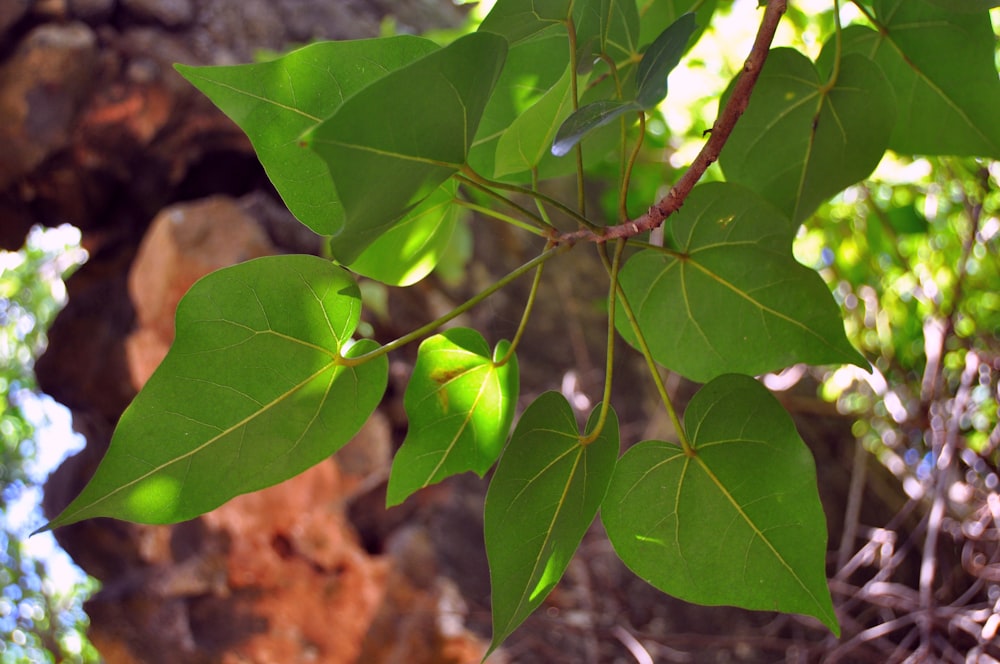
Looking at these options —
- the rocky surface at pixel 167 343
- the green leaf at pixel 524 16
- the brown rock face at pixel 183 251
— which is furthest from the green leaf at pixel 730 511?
the brown rock face at pixel 183 251

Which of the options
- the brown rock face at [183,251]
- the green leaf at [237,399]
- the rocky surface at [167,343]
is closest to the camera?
the green leaf at [237,399]

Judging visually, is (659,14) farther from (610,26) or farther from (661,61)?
(661,61)

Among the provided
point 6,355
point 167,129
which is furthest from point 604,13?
point 6,355

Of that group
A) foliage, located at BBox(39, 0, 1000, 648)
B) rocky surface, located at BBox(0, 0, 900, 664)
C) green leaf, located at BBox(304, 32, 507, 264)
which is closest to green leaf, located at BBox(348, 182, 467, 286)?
foliage, located at BBox(39, 0, 1000, 648)

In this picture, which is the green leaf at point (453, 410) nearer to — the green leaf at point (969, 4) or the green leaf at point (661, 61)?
the green leaf at point (661, 61)

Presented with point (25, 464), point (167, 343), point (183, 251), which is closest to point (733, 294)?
point (183, 251)

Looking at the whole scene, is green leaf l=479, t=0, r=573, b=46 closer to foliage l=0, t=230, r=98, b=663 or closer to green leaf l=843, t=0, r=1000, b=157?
green leaf l=843, t=0, r=1000, b=157
